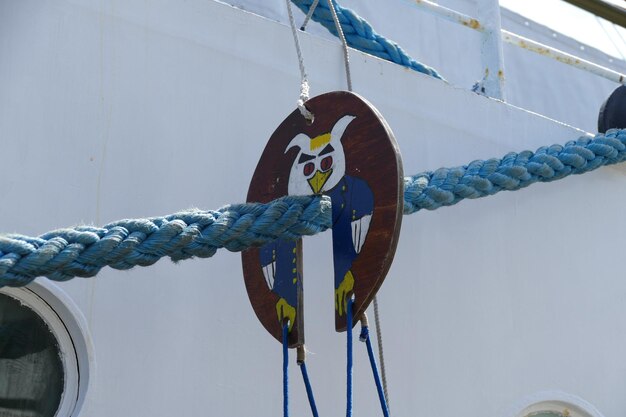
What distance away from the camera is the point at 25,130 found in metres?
2.37

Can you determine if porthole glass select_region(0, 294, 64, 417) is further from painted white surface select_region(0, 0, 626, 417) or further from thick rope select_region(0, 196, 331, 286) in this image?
thick rope select_region(0, 196, 331, 286)

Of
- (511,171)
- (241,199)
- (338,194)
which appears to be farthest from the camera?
(511,171)

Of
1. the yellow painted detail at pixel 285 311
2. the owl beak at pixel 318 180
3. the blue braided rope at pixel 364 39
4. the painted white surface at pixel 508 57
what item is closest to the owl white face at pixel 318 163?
the owl beak at pixel 318 180

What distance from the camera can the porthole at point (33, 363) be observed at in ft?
7.43

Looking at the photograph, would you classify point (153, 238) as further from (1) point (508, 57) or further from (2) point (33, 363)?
(1) point (508, 57)

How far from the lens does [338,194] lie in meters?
1.98

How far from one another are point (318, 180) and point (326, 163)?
0.12 ft

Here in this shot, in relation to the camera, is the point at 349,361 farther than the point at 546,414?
No

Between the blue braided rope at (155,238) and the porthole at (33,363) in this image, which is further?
the porthole at (33,363)

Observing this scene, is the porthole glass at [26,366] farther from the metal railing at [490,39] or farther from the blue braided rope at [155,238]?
the metal railing at [490,39]

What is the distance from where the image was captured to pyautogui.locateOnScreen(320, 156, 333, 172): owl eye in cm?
201

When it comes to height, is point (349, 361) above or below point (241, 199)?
below

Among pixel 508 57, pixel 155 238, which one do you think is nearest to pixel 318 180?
pixel 155 238

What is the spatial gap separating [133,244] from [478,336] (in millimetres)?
1274
